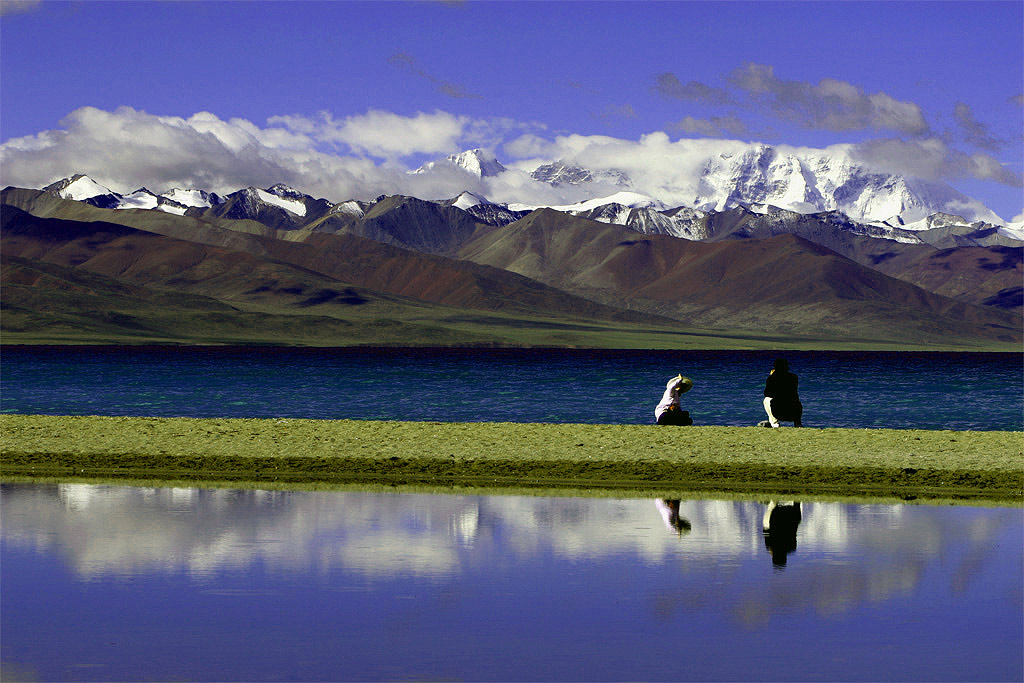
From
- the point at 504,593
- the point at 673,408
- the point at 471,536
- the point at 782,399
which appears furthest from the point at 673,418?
the point at 504,593

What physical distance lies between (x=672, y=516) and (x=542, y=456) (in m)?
6.99

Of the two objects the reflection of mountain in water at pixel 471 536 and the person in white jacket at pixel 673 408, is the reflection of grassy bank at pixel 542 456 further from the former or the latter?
the reflection of mountain in water at pixel 471 536

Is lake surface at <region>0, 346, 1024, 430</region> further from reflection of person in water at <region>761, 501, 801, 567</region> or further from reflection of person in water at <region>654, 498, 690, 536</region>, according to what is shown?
reflection of person in water at <region>761, 501, 801, 567</region>

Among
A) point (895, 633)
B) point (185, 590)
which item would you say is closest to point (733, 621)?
point (895, 633)

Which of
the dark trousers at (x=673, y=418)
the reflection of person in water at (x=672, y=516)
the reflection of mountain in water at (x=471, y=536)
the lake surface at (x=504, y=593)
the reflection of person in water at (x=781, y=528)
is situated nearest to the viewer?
the lake surface at (x=504, y=593)

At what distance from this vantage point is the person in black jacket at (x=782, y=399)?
29.2 m

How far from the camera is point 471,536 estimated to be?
15.4 m

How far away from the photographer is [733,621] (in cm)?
→ 1094

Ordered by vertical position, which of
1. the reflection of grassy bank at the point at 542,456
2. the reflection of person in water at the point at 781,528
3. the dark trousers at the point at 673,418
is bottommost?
the reflection of person in water at the point at 781,528

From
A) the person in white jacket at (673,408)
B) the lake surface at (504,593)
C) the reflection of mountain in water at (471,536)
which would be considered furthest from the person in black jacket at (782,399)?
the lake surface at (504,593)

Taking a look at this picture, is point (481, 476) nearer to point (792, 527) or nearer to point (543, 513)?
point (543, 513)

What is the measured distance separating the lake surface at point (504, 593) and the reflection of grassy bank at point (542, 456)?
11.5 ft

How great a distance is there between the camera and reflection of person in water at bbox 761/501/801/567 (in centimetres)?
1434

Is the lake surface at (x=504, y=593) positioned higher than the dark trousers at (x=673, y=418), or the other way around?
the dark trousers at (x=673, y=418)
